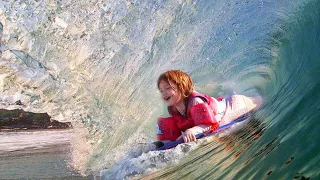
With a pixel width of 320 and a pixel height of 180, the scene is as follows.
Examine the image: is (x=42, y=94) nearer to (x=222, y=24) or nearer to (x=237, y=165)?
(x=222, y=24)

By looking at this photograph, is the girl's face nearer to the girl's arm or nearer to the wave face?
the girl's arm

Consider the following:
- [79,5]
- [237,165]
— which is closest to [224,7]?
[79,5]

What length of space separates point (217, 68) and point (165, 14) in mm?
1512

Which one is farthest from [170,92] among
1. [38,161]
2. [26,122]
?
[26,122]

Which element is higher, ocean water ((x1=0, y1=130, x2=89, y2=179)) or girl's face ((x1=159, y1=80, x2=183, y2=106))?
ocean water ((x1=0, y1=130, x2=89, y2=179))

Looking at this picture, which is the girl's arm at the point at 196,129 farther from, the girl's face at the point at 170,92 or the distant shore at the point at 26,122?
the distant shore at the point at 26,122

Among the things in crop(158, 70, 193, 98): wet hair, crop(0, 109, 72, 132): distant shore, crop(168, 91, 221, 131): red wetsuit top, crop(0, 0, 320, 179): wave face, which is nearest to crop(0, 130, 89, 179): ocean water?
crop(0, 0, 320, 179): wave face

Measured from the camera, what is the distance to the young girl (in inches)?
209

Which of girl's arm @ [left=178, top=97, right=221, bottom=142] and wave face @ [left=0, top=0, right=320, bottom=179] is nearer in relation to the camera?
girl's arm @ [left=178, top=97, right=221, bottom=142]

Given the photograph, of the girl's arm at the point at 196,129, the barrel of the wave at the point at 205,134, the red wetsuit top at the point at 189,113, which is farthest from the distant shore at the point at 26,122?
the girl's arm at the point at 196,129

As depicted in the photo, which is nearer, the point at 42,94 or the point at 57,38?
the point at 57,38

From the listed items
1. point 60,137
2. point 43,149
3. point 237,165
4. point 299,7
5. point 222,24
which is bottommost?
point 237,165

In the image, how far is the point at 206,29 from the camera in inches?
356

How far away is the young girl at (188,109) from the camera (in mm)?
5309
